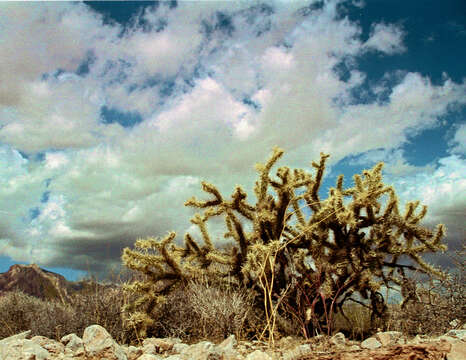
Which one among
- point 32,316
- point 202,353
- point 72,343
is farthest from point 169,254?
point 32,316

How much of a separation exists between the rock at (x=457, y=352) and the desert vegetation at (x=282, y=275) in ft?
10.1

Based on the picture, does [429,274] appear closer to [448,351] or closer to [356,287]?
[356,287]

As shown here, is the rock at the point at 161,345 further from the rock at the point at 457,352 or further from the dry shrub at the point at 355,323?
the rock at the point at 457,352

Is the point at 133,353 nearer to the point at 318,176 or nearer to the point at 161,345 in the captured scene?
the point at 161,345

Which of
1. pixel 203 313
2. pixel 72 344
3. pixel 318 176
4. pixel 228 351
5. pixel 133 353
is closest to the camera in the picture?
pixel 228 351

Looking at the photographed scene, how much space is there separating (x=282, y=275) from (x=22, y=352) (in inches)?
152

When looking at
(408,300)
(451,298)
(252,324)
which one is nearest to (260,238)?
(252,324)

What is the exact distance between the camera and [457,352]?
2861mm

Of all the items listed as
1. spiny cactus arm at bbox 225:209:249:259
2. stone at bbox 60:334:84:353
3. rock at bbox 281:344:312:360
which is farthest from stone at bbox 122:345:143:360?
spiny cactus arm at bbox 225:209:249:259

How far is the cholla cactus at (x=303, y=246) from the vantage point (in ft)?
20.8

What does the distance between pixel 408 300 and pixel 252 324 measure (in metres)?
2.59

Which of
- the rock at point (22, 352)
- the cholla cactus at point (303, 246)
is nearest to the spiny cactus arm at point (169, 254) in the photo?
the cholla cactus at point (303, 246)

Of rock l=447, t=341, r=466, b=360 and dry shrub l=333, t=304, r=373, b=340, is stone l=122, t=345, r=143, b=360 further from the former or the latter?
rock l=447, t=341, r=466, b=360

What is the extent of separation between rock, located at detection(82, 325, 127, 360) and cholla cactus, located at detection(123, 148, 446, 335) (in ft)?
5.31
